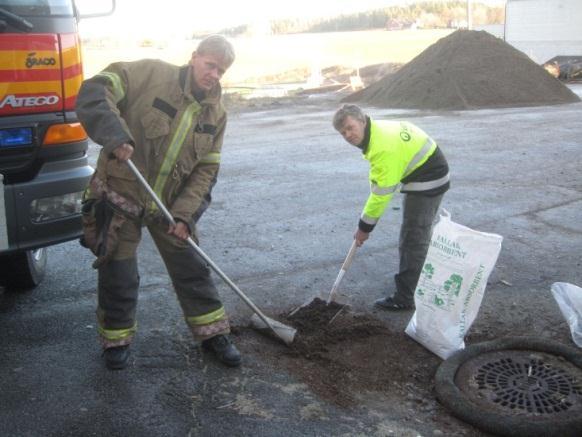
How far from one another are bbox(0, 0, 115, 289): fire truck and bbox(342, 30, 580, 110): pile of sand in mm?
14696

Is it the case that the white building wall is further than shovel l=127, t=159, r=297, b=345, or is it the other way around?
the white building wall

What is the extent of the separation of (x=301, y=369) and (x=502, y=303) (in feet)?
5.33

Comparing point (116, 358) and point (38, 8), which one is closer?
point (116, 358)

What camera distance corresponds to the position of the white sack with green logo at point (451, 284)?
369cm

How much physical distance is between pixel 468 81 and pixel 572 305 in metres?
15.8

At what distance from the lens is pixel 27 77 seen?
3682 mm

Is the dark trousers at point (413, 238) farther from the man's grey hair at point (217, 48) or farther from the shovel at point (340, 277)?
the man's grey hair at point (217, 48)

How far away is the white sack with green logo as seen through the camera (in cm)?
369

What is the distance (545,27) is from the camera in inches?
1441

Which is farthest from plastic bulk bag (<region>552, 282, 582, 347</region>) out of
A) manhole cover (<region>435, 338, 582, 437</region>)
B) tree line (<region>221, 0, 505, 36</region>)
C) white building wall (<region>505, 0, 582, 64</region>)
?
tree line (<region>221, 0, 505, 36</region>)

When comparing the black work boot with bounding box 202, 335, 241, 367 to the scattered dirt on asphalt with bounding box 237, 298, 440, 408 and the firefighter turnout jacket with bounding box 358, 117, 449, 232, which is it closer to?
the scattered dirt on asphalt with bounding box 237, 298, 440, 408

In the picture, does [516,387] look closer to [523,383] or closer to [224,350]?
[523,383]

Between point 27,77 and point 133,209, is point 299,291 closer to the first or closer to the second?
point 133,209

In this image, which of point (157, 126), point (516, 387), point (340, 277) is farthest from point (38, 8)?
point (516, 387)
